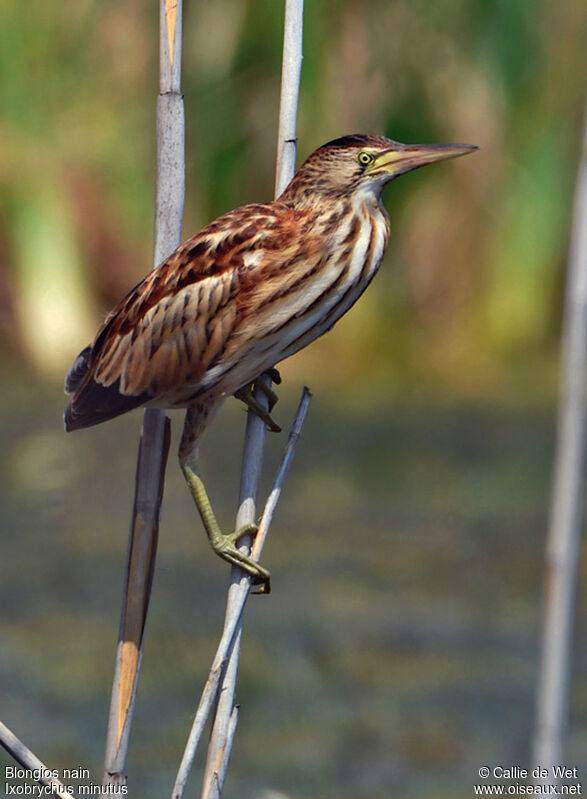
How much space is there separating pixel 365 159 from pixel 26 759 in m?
0.75

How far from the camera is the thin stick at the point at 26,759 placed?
1.49m

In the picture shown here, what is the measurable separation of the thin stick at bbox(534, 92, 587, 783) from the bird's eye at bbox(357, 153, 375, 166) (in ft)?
1.49

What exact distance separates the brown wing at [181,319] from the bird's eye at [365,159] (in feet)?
0.34

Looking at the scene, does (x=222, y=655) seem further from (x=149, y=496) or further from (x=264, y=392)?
(x=264, y=392)

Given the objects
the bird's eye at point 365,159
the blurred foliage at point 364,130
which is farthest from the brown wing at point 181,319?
the blurred foliage at point 364,130

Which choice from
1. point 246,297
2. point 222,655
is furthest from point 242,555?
point 246,297

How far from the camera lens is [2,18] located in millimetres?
4742

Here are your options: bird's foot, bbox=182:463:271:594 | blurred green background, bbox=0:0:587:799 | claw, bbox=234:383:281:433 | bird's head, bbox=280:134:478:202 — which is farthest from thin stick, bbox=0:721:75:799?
blurred green background, bbox=0:0:587:799

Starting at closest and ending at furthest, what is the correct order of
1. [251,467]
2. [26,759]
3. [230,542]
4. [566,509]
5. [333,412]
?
[566,509], [26,759], [251,467], [230,542], [333,412]

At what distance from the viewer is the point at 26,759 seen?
4.98ft

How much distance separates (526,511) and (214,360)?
2.70 meters

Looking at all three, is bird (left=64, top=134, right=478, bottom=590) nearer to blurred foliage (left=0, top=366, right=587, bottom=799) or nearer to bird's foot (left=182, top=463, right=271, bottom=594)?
bird's foot (left=182, top=463, right=271, bottom=594)

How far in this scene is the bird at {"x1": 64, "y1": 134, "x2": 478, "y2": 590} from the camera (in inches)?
67.4

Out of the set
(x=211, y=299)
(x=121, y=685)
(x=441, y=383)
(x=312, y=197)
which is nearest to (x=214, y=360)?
(x=211, y=299)
